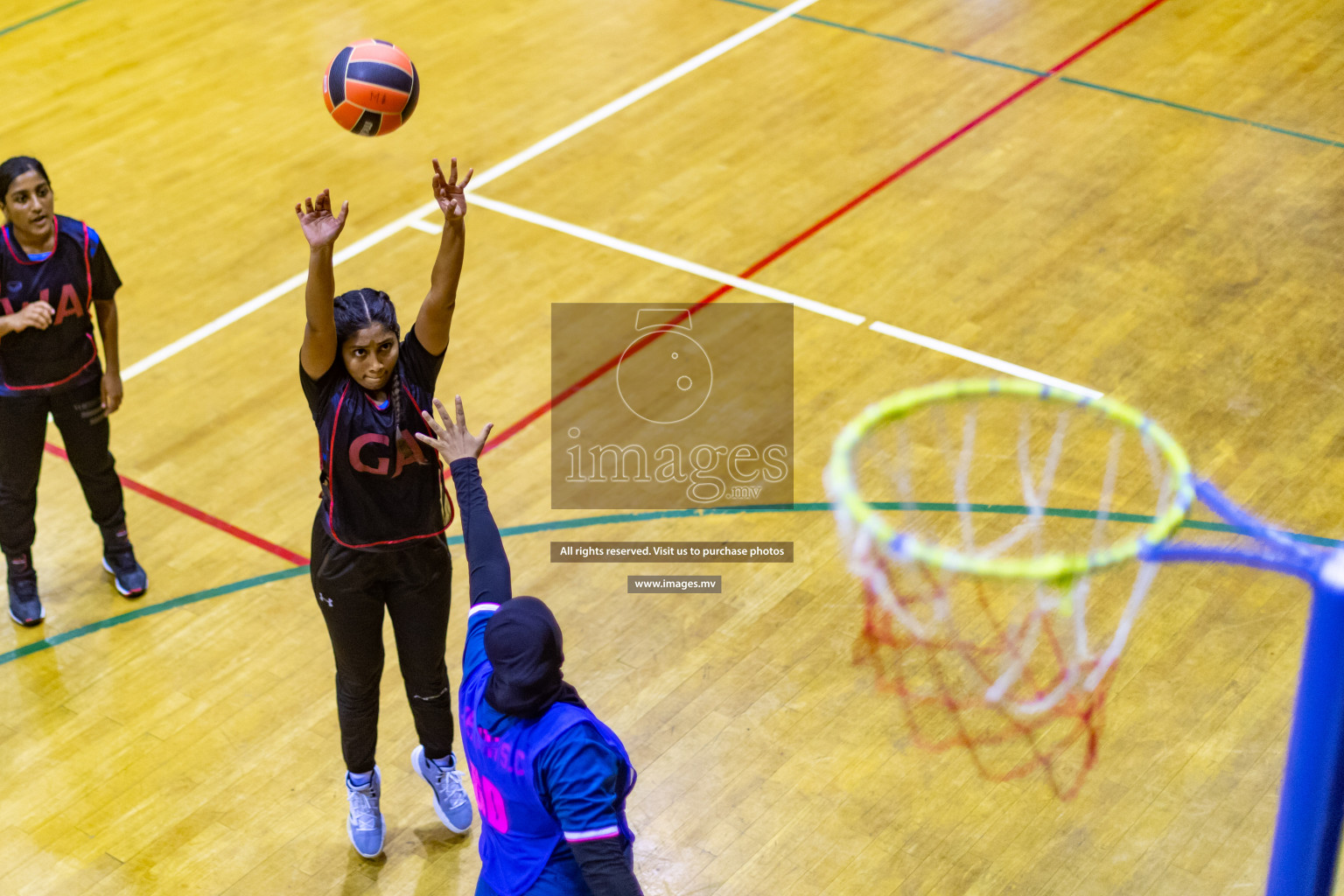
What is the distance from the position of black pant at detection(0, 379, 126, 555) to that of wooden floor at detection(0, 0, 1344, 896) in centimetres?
39

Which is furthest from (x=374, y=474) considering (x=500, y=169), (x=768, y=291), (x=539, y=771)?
(x=500, y=169)

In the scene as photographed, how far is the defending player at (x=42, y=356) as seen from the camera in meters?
5.56

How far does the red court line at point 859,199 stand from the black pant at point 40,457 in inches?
69.6

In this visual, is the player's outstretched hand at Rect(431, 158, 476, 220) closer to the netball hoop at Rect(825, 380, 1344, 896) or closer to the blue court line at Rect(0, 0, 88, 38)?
the netball hoop at Rect(825, 380, 1344, 896)

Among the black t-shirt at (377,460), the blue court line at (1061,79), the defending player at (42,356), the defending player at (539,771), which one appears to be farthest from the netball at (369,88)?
the blue court line at (1061,79)

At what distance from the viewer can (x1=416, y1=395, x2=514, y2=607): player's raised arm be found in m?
3.77

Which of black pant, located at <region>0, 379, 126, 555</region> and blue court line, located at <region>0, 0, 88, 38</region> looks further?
blue court line, located at <region>0, 0, 88, 38</region>

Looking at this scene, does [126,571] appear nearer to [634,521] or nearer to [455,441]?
[634,521]

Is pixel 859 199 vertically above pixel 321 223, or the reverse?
pixel 321 223

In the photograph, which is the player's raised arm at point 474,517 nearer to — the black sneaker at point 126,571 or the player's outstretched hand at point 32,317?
the player's outstretched hand at point 32,317

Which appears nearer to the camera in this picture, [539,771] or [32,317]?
[539,771]

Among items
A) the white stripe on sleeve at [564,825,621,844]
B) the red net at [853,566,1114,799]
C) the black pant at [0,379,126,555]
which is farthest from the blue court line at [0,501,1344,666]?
the white stripe on sleeve at [564,825,621,844]

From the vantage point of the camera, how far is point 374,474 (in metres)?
4.39

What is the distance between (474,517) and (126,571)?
306 cm
